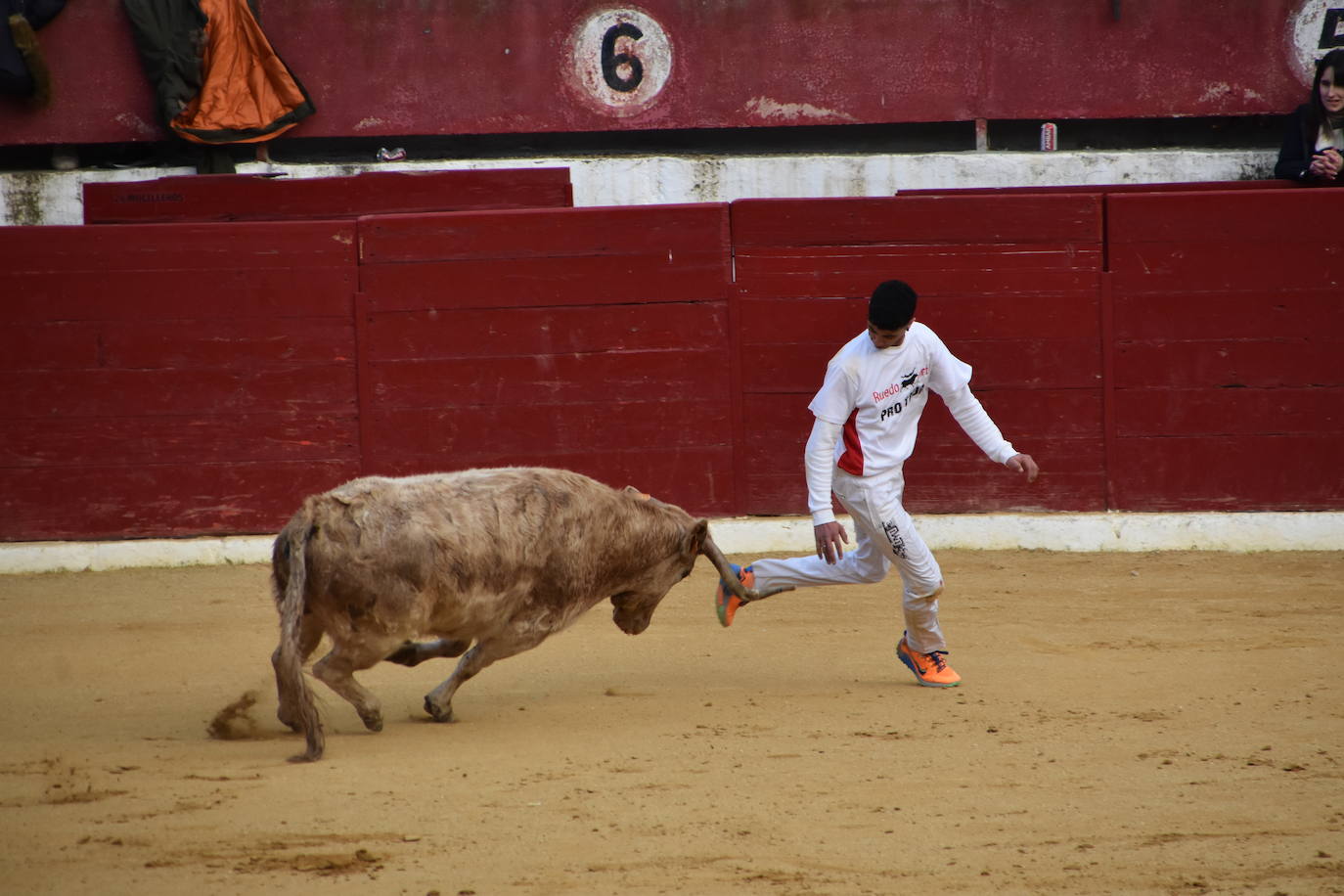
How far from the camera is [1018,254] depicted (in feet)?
27.5

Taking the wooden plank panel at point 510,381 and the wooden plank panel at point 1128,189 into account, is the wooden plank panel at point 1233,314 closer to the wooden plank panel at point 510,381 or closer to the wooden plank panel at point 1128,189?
the wooden plank panel at point 1128,189

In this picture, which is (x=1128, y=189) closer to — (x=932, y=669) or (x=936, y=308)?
(x=936, y=308)

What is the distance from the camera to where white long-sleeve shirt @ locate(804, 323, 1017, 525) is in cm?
539

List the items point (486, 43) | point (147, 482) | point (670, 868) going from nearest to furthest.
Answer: point (670, 868) → point (147, 482) → point (486, 43)

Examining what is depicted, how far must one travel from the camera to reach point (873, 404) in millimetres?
5391

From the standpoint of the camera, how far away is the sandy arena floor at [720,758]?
142 inches

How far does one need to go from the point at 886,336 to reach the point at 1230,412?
3.95m

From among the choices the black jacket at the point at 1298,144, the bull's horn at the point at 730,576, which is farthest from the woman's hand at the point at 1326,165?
the bull's horn at the point at 730,576

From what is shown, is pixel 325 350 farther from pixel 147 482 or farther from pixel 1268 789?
pixel 1268 789

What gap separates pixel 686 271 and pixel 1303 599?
3.72 meters

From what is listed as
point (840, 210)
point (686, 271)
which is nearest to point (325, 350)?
point (686, 271)

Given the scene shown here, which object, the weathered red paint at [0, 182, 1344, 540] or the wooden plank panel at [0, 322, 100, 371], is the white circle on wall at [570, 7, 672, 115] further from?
the wooden plank panel at [0, 322, 100, 371]

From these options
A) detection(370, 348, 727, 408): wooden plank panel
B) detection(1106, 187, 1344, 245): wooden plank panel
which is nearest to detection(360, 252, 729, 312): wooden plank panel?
detection(370, 348, 727, 408): wooden plank panel

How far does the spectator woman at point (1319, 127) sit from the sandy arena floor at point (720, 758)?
3.29 metres
